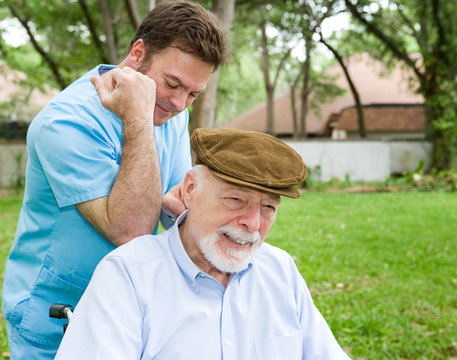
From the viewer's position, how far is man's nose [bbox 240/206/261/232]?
6.65 ft

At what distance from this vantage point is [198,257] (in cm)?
213

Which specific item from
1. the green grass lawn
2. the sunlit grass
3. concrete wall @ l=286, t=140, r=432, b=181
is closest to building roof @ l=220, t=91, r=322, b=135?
concrete wall @ l=286, t=140, r=432, b=181

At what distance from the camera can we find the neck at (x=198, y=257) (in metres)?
2.12

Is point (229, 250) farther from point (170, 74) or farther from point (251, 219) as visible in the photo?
point (170, 74)

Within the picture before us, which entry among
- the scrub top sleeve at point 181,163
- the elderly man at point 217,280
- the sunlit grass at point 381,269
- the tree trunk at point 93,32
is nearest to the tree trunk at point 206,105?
the sunlit grass at point 381,269

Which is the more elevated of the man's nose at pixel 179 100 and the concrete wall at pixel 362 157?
the man's nose at pixel 179 100

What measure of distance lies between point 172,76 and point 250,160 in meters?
0.65

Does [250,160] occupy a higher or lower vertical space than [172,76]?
lower

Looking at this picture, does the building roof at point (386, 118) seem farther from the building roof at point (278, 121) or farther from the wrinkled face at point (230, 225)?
the wrinkled face at point (230, 225)

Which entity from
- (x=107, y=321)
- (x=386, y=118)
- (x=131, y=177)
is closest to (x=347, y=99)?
(x=386, y=118)

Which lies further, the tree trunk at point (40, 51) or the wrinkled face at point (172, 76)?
the tree trunk at point (40, 51)

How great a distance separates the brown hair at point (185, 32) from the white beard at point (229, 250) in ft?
2.81

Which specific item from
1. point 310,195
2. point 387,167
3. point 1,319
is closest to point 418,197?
point 310,195

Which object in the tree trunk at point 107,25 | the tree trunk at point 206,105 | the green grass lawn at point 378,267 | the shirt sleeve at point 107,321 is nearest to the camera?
the shirt sleeve at point 107,321
